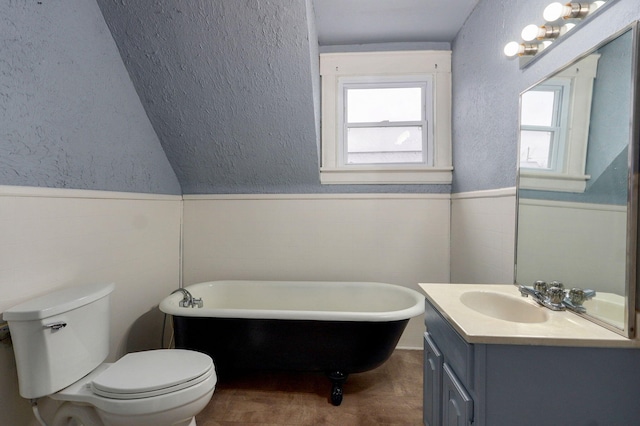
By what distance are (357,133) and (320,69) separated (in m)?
0.58

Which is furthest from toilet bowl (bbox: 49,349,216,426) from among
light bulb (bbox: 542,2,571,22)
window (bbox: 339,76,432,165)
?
light bulb (bbox: 542,2,571,22)

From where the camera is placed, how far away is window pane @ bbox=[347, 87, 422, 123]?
246 centimetres

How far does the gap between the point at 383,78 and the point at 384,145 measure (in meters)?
0.52

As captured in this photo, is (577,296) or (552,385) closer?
(552,385)

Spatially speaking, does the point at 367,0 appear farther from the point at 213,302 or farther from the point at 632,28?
the point at 213,302

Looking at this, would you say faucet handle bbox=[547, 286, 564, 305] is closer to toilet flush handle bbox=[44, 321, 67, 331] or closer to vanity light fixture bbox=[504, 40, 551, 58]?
vanity light fixture bbox=[504, 40, 551, 58]

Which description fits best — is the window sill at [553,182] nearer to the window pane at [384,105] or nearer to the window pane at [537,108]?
the window pane at [537,108]

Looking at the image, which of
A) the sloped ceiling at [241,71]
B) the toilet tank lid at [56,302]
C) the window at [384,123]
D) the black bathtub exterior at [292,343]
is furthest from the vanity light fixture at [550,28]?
the toilet tank lid at [56,302]

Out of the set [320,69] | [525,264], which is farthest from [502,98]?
[320,69]

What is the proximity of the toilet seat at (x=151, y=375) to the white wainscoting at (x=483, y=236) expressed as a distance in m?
1.56

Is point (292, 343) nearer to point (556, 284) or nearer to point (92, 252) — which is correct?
point (92, 252)

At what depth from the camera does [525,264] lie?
1.38 m

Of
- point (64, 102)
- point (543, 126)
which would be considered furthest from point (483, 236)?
A: point (64, 102)

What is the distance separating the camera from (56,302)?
1.15 metres
